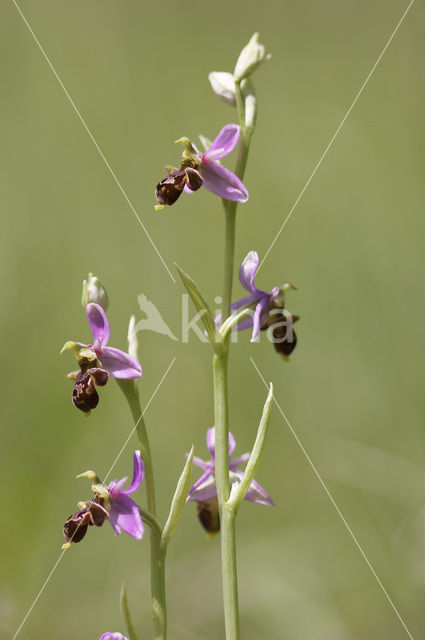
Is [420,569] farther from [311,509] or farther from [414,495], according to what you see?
[311,509]

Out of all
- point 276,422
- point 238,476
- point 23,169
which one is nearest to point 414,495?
point 276,422

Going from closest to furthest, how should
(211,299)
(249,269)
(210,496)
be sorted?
(249,269) → (210,496) → (211,299)

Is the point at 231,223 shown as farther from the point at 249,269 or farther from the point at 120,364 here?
the point at 120,364

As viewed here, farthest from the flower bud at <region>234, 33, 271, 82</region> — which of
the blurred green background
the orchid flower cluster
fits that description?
the blurred green background

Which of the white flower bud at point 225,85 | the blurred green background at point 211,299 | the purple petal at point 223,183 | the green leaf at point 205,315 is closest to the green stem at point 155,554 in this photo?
the green leaf at point 205,315

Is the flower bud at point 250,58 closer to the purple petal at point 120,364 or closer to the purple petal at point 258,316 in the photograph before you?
the purple petal at point 258,316

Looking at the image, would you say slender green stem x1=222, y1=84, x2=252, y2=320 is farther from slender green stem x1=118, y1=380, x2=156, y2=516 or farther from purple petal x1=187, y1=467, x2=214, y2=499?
purple petal x1=187, y1=467, x2=214, y2=499

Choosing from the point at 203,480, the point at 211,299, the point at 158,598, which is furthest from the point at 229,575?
the point at 211,299
